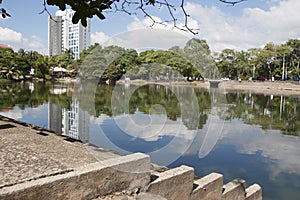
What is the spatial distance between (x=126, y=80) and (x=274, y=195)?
3628 mm

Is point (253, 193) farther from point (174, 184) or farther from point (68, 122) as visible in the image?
point (68, 122)

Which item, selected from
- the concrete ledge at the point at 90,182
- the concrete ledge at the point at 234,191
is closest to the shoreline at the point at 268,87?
the concrete ledge at the point at 234,191

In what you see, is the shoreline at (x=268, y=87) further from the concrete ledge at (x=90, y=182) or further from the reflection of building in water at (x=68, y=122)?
the concrete ledge at (x=90, y=182)

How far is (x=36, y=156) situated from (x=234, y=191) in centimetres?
307

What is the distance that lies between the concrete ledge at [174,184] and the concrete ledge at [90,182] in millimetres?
194

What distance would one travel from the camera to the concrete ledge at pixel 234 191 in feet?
15.3

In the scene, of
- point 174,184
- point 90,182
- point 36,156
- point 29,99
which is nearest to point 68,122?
point 36,156

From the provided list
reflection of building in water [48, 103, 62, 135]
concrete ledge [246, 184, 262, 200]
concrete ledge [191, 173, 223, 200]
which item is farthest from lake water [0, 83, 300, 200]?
concrete ledge [191, 173, 223, 200]

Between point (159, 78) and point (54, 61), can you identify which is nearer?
point (159, 78)

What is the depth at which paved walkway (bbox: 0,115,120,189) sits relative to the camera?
3.31 metres

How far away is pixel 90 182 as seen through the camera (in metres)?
2.78

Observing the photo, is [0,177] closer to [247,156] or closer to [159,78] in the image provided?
[159,78]

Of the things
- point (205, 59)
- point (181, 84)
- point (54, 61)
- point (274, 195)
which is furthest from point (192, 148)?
point (54, 61)

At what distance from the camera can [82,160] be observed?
4363 millimetres
